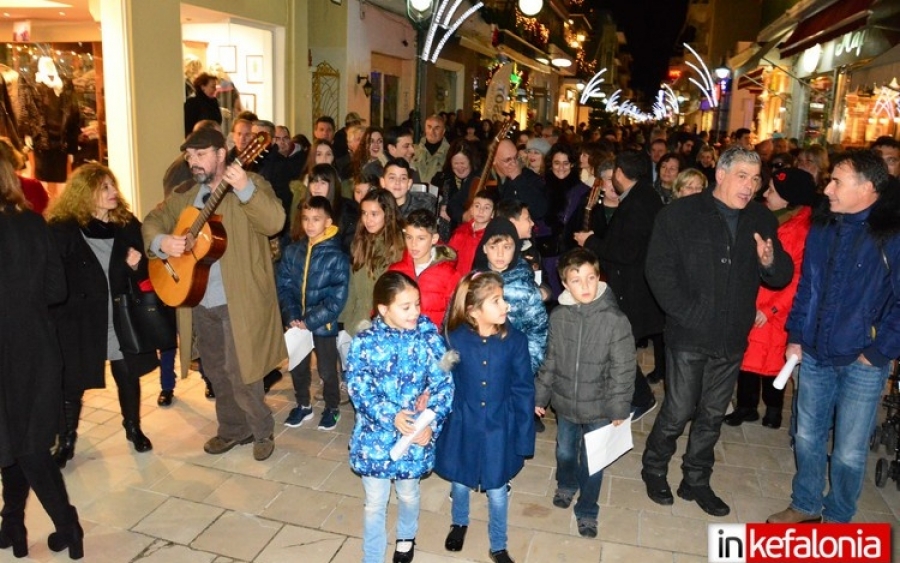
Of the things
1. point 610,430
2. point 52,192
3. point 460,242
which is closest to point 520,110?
point 52,192

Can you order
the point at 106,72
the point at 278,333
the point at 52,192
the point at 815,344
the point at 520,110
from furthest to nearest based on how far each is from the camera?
the point at 520,110 < the point at 52,192 < the point at 106,72 < the point at 278,333 < the point at 815,344

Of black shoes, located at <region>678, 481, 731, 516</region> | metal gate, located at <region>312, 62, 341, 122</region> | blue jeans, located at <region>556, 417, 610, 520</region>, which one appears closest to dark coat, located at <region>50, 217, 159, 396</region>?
blue jeans, located at <region>556, 417, 610, 520</region>

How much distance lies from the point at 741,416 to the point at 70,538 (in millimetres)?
5037

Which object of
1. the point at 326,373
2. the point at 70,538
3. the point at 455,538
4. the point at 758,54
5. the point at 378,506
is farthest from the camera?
the point at 758,54

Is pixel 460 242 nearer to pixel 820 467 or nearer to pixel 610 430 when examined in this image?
pixel 610 430

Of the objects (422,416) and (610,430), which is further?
(610,430)

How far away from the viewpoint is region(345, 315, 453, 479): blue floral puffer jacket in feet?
11.7

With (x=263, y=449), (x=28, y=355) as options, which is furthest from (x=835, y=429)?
(x=28, y=355)

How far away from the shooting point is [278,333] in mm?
5078

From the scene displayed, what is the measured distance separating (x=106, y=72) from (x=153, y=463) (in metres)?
5.16

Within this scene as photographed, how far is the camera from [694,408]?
14.8 feet

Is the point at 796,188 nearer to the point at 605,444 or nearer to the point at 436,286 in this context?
the point at 605,444

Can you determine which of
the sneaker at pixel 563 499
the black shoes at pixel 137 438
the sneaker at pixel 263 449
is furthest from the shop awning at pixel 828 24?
the black shoes at pixel 137 438

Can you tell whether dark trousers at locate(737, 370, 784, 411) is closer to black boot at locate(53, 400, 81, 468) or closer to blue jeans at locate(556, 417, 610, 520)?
blue jeans at locate(556, 417, 610, 520)
